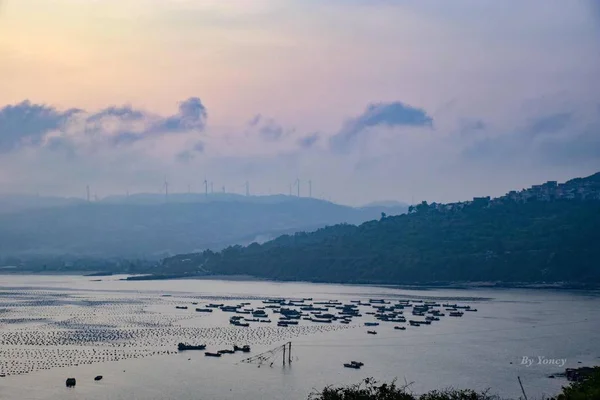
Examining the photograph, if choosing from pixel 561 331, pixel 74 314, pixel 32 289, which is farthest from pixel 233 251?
pixel 561 331

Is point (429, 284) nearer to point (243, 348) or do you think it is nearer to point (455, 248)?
point (455, 248)

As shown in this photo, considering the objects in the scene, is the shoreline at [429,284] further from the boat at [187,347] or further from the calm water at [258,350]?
the boat at [187,347]

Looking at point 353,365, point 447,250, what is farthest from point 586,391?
point 447,250

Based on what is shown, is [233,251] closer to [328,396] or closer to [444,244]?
[444,244]

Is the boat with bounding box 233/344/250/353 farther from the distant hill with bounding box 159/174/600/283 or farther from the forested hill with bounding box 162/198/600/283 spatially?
the forested hill with bounding box 162/198/600/283

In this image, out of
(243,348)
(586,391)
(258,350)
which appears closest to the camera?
(586,391)

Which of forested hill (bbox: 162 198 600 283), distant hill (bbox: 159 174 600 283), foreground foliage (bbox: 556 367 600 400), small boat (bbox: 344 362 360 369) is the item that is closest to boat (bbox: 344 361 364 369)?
small boat (bbox: 344 362 360 369)
